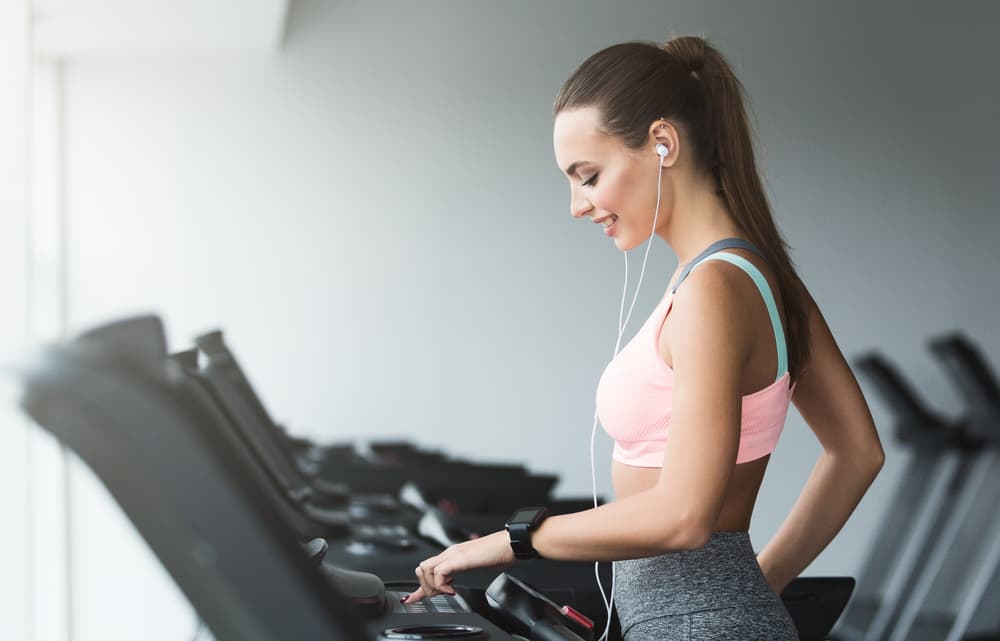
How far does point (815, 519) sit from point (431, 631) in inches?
24.2

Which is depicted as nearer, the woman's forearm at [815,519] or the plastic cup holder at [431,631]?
the plastic cup holder at [431,631]

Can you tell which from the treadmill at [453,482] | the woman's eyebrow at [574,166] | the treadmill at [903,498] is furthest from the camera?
the treadmill at [903,498]

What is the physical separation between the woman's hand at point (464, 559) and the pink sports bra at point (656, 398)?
0.56 feet

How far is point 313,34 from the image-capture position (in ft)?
17.4

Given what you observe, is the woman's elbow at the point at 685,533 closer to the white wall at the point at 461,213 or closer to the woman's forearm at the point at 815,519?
the woman's forearm at the point at 815,519

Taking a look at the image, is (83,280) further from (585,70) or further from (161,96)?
(585,70)

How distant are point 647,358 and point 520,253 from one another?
4.13 meters

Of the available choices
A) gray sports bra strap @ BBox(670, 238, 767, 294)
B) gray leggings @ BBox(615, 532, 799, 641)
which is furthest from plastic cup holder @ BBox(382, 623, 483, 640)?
gray sports bra strap @ BBox(670, 238, 767, 294)

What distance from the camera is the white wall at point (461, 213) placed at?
514cm

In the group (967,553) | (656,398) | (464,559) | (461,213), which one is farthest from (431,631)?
(967,553)

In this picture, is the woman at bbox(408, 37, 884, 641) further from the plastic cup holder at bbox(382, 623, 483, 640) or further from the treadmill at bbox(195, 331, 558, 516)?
the treadmill at bbox(195, 331, 558, 516)

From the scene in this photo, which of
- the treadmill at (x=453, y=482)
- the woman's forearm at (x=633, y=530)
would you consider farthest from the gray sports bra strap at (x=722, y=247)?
the treadmill at (x=453, y=482)

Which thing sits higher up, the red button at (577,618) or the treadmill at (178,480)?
the treadmill at (178,480)

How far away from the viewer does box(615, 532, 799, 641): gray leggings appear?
48.8 inches
